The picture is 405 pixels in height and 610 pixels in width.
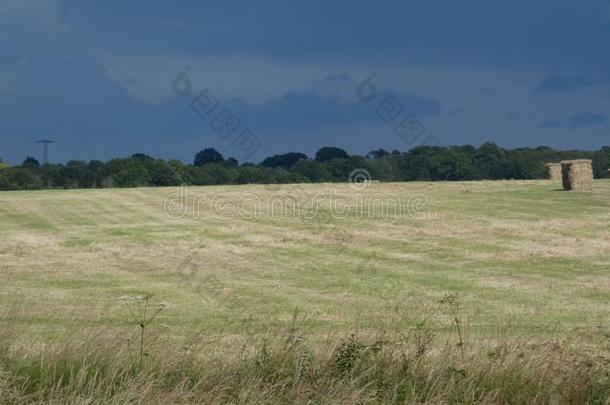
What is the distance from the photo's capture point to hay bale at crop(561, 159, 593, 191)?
37.4 m

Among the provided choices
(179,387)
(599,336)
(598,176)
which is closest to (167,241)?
(599,336)

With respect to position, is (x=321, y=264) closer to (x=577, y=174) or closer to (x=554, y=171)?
(x=577, y=174)

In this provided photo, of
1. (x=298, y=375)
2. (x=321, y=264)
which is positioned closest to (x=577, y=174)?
(x=321, y=264)

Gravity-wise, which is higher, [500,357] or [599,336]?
[500,357]

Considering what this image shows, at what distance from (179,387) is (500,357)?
300cm

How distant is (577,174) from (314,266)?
19.9m

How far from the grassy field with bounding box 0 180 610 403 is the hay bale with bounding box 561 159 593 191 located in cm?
68

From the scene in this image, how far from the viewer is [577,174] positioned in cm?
3750

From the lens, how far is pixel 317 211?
34.3 meters

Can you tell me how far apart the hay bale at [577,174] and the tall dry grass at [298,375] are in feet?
99.6

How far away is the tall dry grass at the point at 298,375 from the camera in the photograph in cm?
751

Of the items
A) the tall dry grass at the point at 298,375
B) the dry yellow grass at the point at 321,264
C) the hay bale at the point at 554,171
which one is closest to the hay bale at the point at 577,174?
the dry yellow grass at the point at 321,264

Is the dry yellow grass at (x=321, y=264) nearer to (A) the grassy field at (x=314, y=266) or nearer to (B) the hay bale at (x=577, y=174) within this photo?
(A) the grassy field at (x=314, y=266)

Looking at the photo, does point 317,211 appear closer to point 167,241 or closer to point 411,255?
point 167,241
